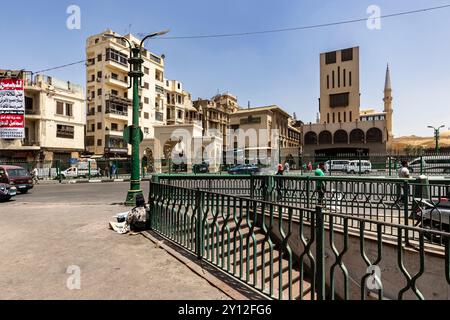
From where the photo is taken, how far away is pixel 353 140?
49812 millimetres

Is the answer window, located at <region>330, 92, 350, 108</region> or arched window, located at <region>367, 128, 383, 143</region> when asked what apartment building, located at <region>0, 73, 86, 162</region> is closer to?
window, located at <region>330, 92, 350, 108</region>

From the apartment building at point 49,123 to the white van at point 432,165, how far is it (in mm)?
38284

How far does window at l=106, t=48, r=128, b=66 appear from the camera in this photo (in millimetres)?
40531

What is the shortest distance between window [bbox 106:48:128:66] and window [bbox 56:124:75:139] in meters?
12.4

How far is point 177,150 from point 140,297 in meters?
34.4

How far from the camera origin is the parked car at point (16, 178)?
15.5 m

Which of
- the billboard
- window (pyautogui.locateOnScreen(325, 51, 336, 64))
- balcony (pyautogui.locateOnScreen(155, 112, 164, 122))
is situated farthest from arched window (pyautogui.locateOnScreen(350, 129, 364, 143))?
the billboard

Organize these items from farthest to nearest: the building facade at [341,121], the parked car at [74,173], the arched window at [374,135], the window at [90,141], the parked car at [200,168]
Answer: the building facade at [341,121], the arched window at [374,135], the window at [90,141], the parked car at [200,168], the parked car at [74,173]

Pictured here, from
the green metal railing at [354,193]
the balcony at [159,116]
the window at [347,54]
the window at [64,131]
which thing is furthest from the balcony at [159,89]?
the green metal railing at [354,193]

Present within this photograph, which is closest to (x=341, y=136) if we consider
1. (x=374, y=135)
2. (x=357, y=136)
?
(x=357, y=136)

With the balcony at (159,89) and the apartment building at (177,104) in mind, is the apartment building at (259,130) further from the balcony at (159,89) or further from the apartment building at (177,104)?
the balcony at (159,89)

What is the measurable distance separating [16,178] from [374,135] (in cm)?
5119

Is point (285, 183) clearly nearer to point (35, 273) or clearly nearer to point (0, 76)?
point (35, 273)
